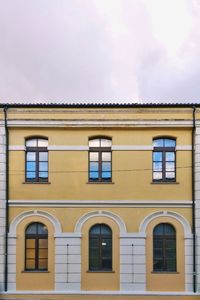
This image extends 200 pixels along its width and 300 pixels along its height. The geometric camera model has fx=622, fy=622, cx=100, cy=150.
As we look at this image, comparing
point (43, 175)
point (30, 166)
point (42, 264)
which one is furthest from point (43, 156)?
point (42, 264)

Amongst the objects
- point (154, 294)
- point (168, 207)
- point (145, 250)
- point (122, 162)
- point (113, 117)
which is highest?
point (113, 117)

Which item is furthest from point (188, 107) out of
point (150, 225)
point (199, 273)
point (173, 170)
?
point (199, 273)

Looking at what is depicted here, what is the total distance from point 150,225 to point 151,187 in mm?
1661

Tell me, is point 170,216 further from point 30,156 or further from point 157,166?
point 30,156

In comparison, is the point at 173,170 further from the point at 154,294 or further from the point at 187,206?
the point at 154,294

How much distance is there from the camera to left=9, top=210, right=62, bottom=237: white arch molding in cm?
2700

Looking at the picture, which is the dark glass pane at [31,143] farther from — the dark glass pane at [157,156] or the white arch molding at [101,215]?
the dark glass pane at [157,156]

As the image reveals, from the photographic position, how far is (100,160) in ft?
90.7

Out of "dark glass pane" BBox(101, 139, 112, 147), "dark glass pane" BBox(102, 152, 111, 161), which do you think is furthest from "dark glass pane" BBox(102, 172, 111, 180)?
"dark glass pane" BBox(101, 139, 112, 147)

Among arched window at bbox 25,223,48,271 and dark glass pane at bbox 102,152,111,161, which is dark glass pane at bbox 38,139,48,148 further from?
arched window at bbox 25,223,48,271

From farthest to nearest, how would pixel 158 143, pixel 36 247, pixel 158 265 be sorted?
pixel 158 143 < pixel 36 247 < pixel 158 265

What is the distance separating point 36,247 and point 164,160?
6.80m

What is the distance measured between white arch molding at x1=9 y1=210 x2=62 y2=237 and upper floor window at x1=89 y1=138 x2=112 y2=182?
241cm

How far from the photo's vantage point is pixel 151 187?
89.7ft
